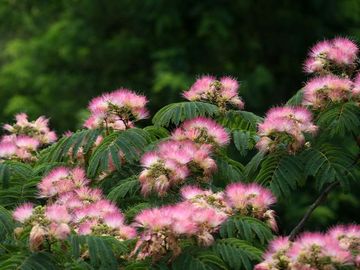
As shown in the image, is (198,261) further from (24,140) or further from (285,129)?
(24,140)

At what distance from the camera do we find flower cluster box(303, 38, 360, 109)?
158 inches

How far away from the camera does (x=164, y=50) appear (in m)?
12.9

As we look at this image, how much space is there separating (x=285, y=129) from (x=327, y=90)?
1.18ft

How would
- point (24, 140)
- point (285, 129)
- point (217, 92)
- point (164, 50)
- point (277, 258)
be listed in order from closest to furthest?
point (277, 258)
point (285, 129)
point (217, 92)
point (24, 140)
point (164, 50)

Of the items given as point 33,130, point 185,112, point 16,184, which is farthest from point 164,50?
point 16,184

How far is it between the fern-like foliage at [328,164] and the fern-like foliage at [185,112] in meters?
0.58

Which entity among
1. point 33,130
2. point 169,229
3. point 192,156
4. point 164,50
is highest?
point 164,50

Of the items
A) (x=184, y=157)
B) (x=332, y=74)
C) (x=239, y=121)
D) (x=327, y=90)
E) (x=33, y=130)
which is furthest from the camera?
(x=33, y=130)

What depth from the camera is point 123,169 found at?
4211 mm

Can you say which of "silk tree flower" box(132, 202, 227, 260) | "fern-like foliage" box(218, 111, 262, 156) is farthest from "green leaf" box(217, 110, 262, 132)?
"silk tree flower" box(132, 202, 227, 260)

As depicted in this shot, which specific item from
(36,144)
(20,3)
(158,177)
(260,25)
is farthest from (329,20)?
(158,177)

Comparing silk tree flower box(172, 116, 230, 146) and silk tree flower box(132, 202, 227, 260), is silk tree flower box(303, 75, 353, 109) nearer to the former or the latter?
silk tree flower box(172, 116, 230, 146)

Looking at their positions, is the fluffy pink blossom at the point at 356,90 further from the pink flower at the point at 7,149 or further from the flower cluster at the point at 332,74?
the pink flower at the point at 7,149

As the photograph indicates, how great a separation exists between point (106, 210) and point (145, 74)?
10.3m
